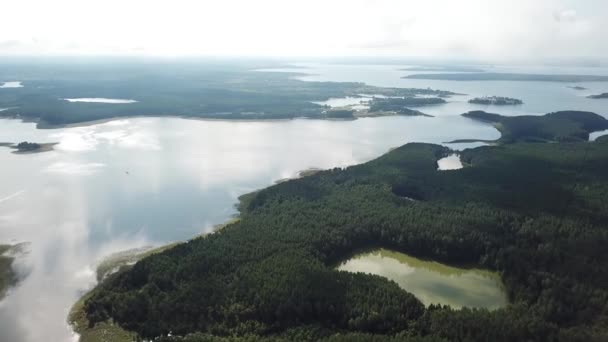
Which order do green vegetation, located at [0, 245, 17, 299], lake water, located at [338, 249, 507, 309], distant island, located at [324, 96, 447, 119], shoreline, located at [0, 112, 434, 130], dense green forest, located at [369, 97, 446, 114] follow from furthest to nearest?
dense green forest, located at [369, 97, 446, 114], distant island, located at [324, 96, 447, 119], shoreline, located at [0, 112, 434, 130], green vegetation, located at [0, 245, 17, 299], lake water, located at [338, 249, 507, 309]

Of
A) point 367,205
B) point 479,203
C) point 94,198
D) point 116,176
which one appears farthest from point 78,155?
point 479,203

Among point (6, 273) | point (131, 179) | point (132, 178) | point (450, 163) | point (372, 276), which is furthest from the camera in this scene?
point (450, 163)

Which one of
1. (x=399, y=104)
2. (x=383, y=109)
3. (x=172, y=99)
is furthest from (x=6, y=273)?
(x=399, y=104)

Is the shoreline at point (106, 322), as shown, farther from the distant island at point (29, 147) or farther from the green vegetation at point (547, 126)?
the green vegetation at point (547, 126)

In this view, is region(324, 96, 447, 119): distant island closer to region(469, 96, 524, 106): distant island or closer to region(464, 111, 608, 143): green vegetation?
region(469, 96, 524, 106): distant island

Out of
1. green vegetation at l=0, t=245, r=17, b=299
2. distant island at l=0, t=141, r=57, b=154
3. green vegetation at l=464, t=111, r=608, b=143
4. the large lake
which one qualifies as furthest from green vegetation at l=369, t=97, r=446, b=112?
green vegetation at l=0, t=245, r=17, b=299

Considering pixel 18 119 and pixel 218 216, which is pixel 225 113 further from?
pixel 218 216

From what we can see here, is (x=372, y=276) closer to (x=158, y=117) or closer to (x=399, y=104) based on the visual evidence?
(x=158, y=117)
